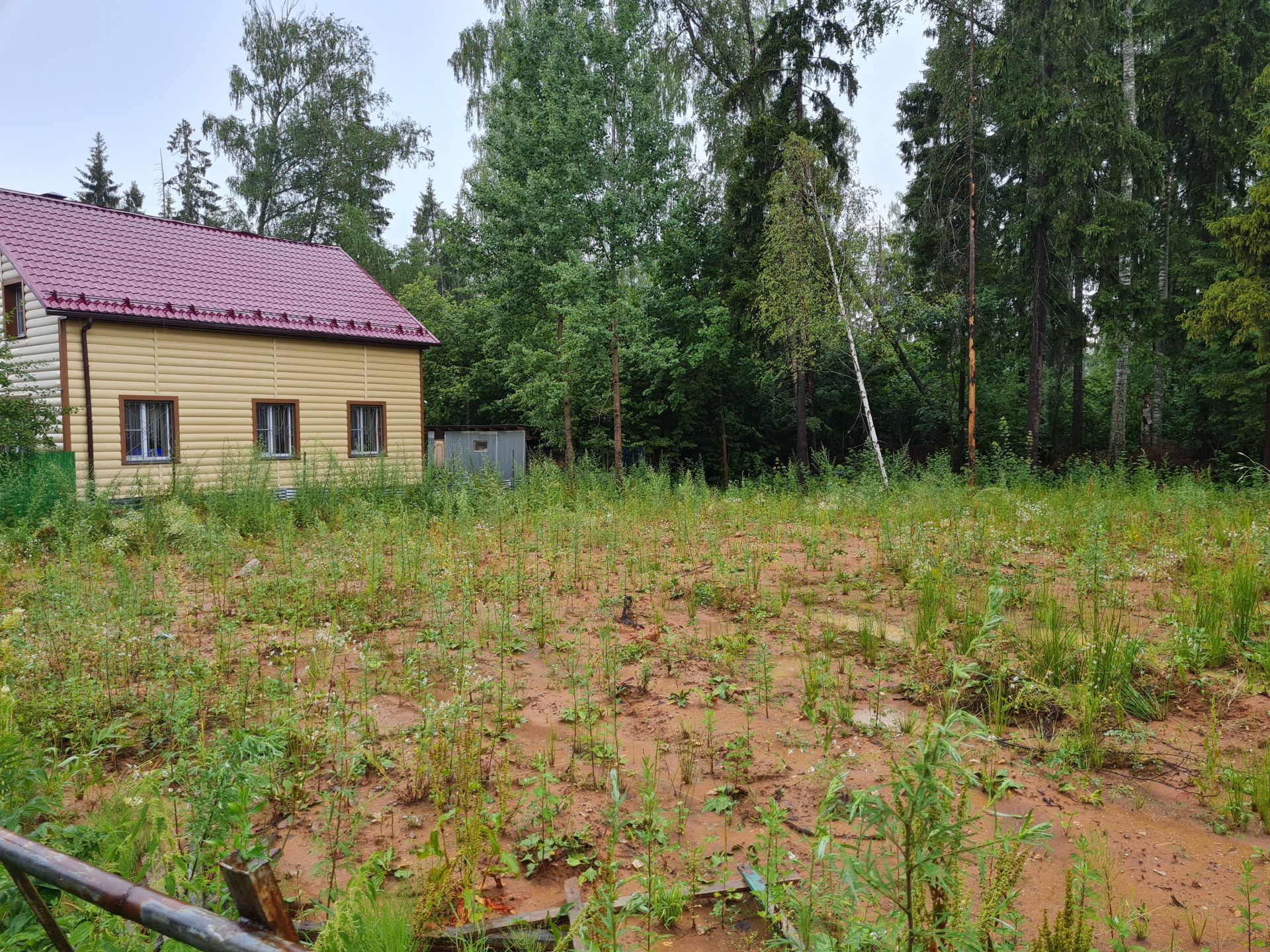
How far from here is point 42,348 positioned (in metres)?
13.1

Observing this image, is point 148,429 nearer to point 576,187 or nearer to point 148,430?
point 148,430

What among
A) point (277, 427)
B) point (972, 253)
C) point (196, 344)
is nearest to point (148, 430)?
point (196, 344)

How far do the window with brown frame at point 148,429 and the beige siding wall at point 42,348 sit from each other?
967 millimetres

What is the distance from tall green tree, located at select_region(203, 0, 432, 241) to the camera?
2889 centimetres

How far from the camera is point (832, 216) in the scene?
54.6 ft

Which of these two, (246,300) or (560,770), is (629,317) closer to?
(246,300)

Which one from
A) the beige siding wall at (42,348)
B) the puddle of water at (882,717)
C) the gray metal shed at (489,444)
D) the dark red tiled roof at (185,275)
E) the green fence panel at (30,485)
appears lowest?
the puddle of water at (882,717)

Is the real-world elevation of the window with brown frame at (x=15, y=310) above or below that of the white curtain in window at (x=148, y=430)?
above

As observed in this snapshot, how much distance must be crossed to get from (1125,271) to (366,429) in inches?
689

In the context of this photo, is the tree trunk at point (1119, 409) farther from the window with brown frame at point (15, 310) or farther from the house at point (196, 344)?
the window with brown frame at point (15, 310)

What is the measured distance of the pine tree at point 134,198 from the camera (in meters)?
44.5

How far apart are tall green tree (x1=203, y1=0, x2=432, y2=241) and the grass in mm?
24457

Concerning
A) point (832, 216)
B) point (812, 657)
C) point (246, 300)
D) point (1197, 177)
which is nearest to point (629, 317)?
point (832, 216)

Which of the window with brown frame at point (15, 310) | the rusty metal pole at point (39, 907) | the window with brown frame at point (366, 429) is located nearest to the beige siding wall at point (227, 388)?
the window with brown frame at point (366, 429)
